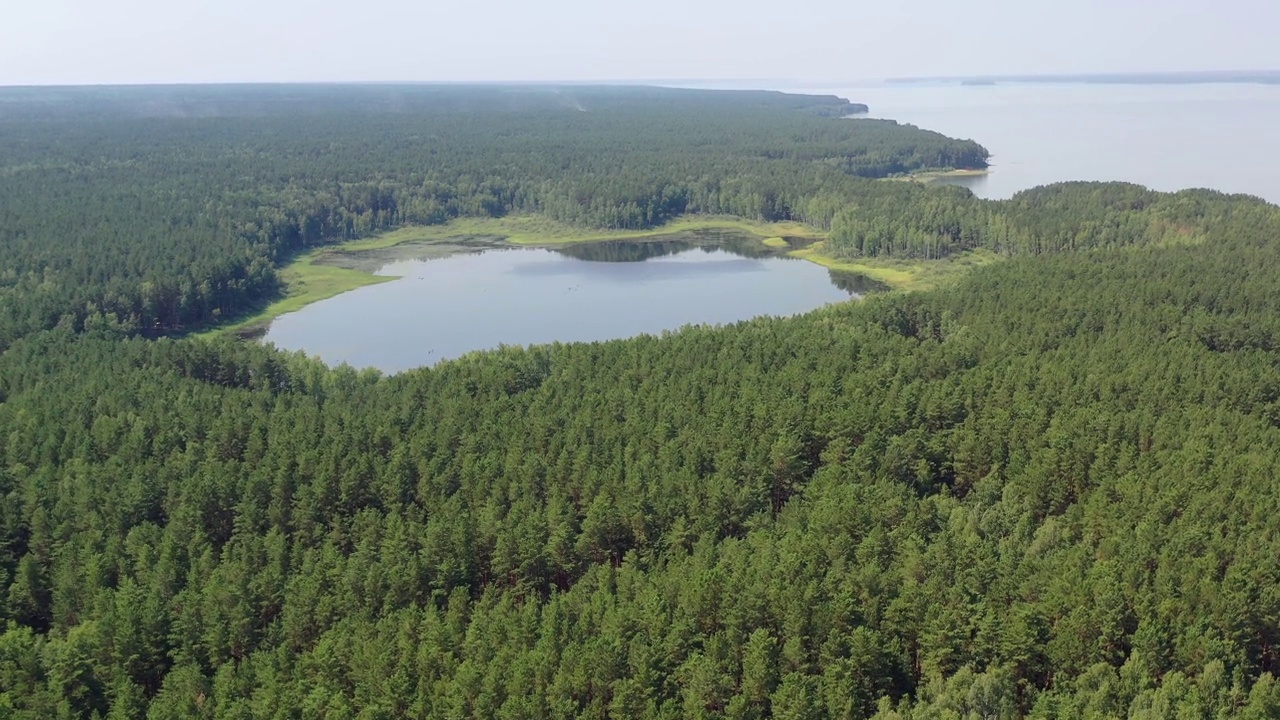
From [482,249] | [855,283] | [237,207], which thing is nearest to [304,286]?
[482,249]

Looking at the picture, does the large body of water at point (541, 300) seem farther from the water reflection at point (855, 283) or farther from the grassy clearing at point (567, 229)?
the grassy clearing at point (567, 229)

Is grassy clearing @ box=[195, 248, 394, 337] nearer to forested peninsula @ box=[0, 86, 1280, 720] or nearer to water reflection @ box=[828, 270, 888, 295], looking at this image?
forested peninsula @ box=[0, 86, 1280, 720]

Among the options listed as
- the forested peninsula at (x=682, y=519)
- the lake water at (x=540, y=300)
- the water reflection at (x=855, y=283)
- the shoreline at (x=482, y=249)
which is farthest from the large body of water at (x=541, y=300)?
the forested peninsula at (x=682, y=519)

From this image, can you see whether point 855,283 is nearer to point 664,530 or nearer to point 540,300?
point 540,300

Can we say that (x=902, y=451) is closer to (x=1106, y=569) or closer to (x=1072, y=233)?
(x=1106, y=569)

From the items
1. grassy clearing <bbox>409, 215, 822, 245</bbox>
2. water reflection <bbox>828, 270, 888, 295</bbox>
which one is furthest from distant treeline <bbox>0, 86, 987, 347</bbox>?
water reflection <bbox>828, 270, 888, 295</bbox>
